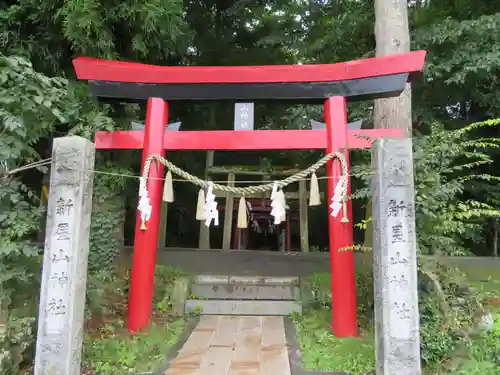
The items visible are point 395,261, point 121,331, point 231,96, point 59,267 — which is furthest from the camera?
point 231,96

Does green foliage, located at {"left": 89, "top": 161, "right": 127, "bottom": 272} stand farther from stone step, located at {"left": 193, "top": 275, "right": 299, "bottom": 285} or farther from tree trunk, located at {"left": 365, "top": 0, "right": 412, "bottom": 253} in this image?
tree trunk, located at {"left": 365, "top": 0, "right": 412, "bottom": 253}

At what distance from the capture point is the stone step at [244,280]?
741cm

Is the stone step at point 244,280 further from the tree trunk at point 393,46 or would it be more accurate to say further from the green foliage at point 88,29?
the green foliage at point 88,29

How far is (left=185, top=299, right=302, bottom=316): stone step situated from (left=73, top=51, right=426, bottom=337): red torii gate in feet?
3.95

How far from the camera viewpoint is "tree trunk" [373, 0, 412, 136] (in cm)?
666

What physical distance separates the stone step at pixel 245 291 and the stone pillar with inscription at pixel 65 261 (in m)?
3.31

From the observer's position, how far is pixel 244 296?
7.16 metres

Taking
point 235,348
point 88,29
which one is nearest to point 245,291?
point 235,348

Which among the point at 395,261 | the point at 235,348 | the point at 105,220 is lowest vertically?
the point at 235,348

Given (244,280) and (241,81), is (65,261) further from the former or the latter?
(244,280)

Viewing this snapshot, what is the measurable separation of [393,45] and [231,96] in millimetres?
2838

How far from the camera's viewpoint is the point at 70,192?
4.09 metres

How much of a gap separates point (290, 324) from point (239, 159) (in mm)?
8318

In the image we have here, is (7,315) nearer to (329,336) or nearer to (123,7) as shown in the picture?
(329,336)
